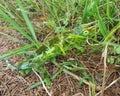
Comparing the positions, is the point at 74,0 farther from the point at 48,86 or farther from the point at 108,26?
the point at 48,86

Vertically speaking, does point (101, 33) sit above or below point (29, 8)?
below

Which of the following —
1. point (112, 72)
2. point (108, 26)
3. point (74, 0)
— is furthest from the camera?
point (74, 0)

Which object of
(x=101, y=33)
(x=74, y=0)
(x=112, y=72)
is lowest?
(x=112, y=72)

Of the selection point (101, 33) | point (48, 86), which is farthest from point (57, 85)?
point (101, 33)

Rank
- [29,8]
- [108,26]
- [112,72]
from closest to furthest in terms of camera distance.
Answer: [112,72]
[108,26]
[29,8]

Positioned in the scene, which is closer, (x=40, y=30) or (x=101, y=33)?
(x=101, y=33)

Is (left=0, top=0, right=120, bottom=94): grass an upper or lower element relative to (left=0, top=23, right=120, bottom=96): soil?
upper

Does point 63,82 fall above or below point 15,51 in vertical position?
below
